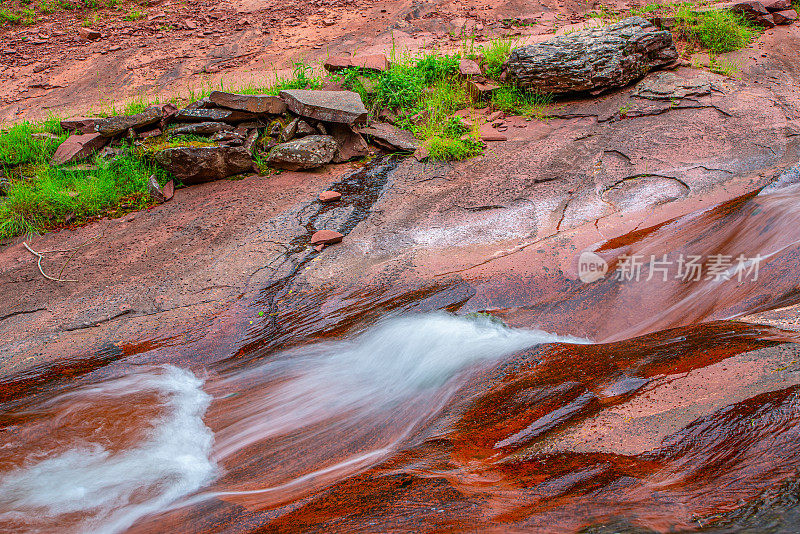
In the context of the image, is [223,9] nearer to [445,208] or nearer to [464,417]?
[445,208]

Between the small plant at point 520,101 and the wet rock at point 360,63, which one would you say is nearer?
the small plant at point 520,101

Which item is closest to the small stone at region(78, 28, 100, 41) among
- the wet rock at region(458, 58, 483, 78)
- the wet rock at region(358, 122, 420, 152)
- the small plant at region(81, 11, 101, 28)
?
the small plant at region(81, 11, 101, 28)

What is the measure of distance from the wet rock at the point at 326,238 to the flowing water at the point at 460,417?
24.5 inches

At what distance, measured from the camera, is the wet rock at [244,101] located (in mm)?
6074

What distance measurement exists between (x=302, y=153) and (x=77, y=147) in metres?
2.63

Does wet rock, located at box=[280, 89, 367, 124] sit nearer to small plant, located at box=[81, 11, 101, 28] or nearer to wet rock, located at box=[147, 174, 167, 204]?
wet rock, located at box=[147, 174, 167, 204]

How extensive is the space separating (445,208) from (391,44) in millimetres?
4502

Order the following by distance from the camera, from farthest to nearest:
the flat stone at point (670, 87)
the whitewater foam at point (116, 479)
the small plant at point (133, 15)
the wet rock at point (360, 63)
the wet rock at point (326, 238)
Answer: the small plant at point (133, 15)
the wet rock at point (360, 63)
the flat stone at point (670, 87)
the wet rock at point (326, 238)
the whitewater foam at point (116, 479)

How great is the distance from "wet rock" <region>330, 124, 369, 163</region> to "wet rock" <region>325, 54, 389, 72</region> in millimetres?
1340

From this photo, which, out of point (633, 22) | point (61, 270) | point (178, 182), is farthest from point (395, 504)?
point (633, 22)

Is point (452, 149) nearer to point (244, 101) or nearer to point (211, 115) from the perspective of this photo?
point (244, 101)

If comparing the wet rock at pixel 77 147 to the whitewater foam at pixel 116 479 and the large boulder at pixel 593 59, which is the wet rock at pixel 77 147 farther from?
the large boulder at pixel 593 59

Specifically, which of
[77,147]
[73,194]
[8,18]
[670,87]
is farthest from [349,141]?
[8,18]

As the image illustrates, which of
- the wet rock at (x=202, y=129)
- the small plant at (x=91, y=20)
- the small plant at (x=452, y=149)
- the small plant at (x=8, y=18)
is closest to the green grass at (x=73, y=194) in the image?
the wet rock at (x=202, y=129)
